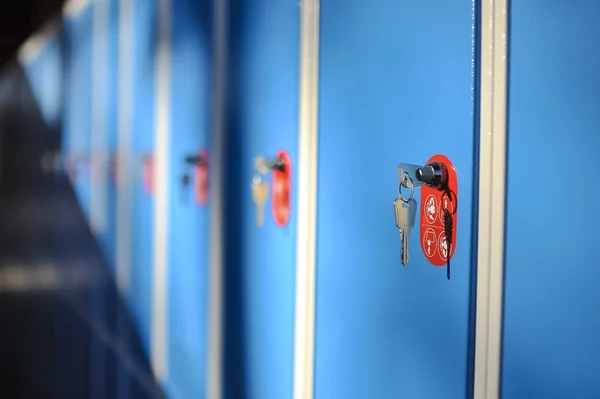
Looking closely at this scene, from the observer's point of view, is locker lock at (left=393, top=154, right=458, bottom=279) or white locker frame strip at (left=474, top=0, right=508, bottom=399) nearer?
white locker frame strip at (left=474, top=0, right=508, bottom=399)

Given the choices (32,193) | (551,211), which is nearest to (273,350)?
(551,211)

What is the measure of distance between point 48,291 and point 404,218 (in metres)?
4.94

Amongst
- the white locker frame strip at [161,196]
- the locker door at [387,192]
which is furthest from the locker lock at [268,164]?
the white locker frame strip at [161,196]

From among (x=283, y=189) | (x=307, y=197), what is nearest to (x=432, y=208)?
(x=307, y=197)

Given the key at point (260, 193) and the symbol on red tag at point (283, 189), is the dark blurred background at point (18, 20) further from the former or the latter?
the symbol on red tag at point (283, 189)

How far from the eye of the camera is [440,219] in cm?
110

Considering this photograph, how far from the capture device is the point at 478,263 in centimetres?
100

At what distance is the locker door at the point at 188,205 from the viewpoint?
237cm

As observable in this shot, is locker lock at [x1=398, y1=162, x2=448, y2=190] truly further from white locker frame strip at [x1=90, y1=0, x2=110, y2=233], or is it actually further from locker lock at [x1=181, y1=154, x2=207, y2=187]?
white locker frame strip at [x1=90, y1=0, x2=110, y2=233]

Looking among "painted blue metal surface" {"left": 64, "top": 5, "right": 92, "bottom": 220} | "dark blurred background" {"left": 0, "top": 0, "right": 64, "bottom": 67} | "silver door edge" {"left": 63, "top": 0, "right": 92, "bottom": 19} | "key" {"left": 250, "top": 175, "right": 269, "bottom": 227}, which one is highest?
"dark blurred background" {"left": 0, "top": 0, "right": 64, "bottom": 67}

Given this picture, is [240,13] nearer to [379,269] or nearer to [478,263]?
[379,269]

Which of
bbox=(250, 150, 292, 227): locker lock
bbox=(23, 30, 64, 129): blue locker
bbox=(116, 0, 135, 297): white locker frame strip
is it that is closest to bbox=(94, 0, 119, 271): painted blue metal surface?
bbox=(116, 0, 135, 297): white locker frame strip

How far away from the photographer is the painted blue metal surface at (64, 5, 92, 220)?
14.9 feet

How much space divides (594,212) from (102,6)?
3814mm
